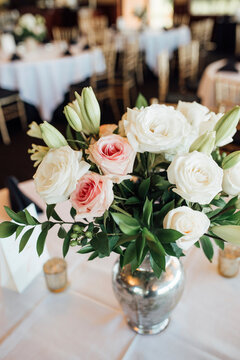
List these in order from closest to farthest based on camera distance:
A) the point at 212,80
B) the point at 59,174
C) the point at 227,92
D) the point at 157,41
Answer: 1. the point at 59,174
2. the point at 227,92
3. the point at 212,80
4. the point at 157,41

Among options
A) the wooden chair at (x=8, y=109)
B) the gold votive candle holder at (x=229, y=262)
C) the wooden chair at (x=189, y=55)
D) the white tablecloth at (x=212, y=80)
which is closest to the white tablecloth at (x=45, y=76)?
the wooden chair at (x=8, y=109)

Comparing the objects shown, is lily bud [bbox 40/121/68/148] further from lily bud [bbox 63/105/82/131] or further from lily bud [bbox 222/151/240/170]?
lily bud [bbox 222/151/240/170]

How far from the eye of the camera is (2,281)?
34.5 inches

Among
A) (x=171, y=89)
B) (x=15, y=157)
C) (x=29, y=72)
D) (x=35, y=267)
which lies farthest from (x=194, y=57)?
(x=35, y=267)

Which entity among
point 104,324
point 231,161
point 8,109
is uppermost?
point 231,161

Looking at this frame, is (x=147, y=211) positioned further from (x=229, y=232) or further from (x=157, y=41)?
(x=157, y=41)

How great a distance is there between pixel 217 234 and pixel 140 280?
0.22 m

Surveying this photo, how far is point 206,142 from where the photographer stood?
0.53 meters

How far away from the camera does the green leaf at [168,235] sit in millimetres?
494

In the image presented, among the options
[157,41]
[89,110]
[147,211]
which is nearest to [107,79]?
[157,41]

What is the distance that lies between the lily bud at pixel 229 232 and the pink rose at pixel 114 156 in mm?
187

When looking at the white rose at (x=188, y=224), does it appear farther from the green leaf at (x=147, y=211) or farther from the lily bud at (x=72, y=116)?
the lily bud at (x=72, y=116)

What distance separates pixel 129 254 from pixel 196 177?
0.17 metres

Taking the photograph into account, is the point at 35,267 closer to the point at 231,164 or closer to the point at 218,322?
the point at 218,322
